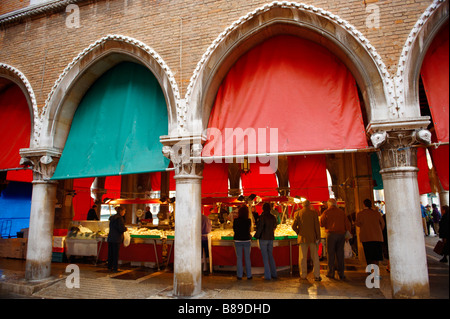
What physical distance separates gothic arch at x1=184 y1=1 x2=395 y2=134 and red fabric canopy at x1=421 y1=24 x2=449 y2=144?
2.78ft

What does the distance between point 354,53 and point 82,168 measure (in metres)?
6.55

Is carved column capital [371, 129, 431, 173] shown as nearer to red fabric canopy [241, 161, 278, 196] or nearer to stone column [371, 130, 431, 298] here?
stone column [371, 130, 431, 298]

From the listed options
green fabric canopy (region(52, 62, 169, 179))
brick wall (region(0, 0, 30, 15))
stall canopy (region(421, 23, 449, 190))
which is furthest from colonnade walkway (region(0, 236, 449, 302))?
brick wall (region(0, 0, 30, 15))

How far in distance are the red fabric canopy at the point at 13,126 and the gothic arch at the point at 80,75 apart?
4.78ft

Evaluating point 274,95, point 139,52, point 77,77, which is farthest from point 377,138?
point 77,77

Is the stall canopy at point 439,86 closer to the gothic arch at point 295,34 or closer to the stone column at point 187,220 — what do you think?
the gothic arch at point 295,34

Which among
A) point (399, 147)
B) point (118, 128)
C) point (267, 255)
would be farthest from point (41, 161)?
point (399, 147)

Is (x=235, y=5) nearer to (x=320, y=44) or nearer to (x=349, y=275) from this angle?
(x=320, y=44)

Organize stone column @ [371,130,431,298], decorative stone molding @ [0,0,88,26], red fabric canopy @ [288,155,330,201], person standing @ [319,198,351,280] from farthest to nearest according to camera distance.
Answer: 1. red fabric canopy @ [288,155,330,201]
2. decorative stone molding @ [0,0,88,26]
3. person standing @ [319,198,351,280]
4. stone column @ [371,130,431,298]

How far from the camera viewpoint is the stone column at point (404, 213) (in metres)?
4.75

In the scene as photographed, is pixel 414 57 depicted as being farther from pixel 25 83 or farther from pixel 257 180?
pixel 25 83

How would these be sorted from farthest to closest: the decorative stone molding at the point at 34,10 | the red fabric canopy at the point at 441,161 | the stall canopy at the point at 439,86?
the decorative stone molding at the point at 34,10
the red fabric canopy at the point at 441,161
the stall canopy at the point at 439,86

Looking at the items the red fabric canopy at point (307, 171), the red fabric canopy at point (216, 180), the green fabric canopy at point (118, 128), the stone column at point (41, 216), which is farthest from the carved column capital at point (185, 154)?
the red fabric canopy at point (307, 171)

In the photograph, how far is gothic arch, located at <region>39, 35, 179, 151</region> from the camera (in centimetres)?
685
